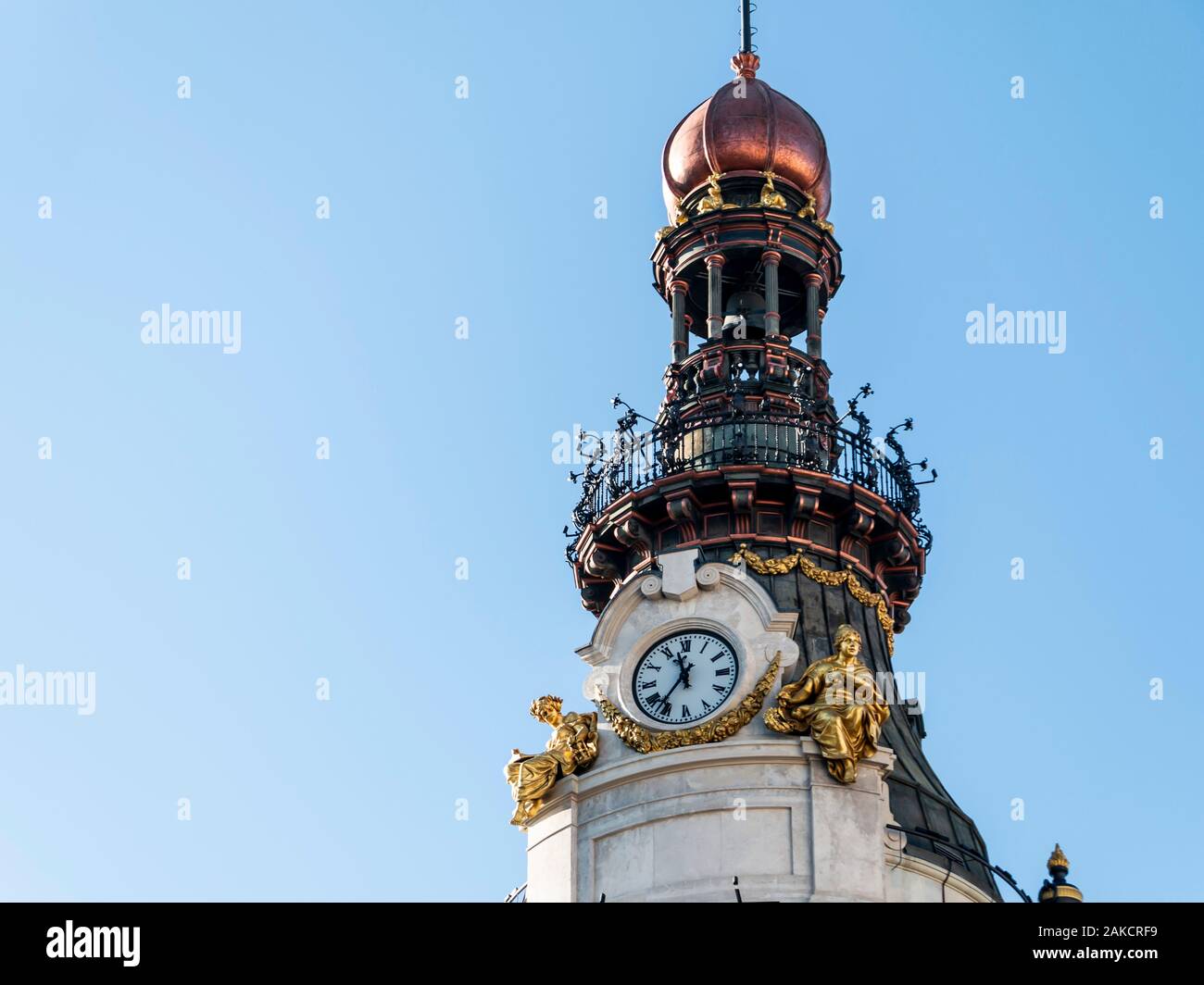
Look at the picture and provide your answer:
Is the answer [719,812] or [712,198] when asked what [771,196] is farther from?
[719,812]

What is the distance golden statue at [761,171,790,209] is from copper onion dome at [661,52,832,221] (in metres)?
0.54

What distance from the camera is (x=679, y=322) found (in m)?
68.1

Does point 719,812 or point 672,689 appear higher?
point 672,689

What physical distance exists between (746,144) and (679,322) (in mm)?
5256

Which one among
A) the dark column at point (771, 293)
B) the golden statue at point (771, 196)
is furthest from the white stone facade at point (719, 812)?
the golden statue at point (771, 196)

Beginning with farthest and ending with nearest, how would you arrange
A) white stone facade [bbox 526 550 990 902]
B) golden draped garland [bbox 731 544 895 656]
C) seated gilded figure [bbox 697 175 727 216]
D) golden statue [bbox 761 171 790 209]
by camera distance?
1. seated gilded figure [bbox 697 175 727 216]
2. golden statue [bbox 761 171 790 209]
3. golden draped garland [bbox 731 544 895 656]
4. white stone facade [bbox 526 550 990 902]

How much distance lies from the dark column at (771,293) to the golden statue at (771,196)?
4.54 feet

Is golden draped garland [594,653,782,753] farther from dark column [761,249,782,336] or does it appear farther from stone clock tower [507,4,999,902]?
dark column [761,249,782,336]

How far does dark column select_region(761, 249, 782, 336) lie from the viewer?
2638 inches

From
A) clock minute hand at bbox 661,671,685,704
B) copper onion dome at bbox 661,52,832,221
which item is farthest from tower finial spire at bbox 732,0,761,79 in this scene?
clock minute hand at bbox 661,671,685,704

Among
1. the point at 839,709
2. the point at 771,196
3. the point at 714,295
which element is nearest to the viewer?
the point at 839,709

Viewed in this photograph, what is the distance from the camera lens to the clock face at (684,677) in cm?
5853

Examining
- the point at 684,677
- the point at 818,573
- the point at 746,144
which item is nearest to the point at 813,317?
the point at 746,144

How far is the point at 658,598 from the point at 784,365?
29.1 feet
